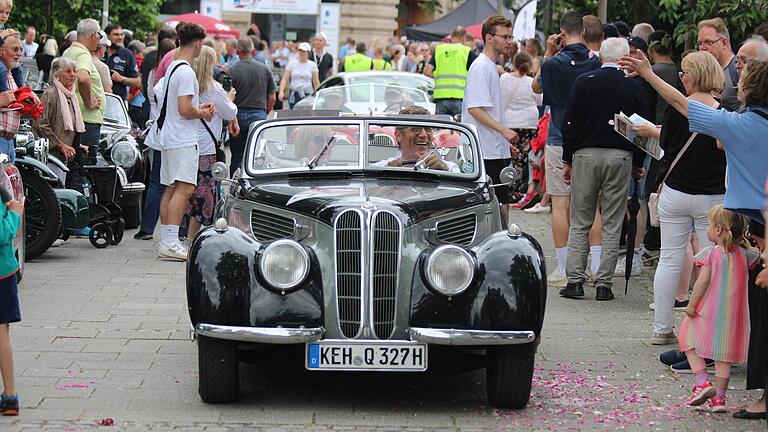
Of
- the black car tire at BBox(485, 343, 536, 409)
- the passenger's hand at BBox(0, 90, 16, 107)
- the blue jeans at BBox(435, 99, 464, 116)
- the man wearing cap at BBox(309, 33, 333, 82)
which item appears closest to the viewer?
the black car tire at BBox(485, 343, 536, 409)

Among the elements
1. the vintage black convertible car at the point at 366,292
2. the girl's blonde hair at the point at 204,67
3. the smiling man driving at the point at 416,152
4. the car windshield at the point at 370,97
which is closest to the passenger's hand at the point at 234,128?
the girl's blonde hair at the point at 204,67

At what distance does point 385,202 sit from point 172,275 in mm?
4576

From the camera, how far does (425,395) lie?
739 cm

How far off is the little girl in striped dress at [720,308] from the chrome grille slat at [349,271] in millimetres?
1923

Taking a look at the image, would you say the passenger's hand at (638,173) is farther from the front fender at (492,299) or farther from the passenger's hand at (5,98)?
the passenger's hand at (5,98)

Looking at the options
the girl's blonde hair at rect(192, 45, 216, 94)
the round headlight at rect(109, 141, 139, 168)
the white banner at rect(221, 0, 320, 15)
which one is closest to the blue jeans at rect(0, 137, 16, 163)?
the girl's blonde hair at rect(192, 45, 216, 94)

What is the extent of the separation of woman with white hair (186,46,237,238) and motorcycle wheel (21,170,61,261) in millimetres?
1396

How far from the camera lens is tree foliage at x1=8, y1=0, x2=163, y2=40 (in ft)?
88.7

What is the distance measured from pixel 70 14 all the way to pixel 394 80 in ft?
29.8

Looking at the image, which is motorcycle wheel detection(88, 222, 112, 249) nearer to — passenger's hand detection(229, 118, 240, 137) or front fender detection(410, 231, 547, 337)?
passenger's hand detection(229, 118, 240, 137)

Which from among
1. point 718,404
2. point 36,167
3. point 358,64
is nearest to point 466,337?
point 718,404

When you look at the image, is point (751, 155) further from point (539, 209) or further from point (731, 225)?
point (539, 209)

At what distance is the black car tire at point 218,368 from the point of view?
6.84 m

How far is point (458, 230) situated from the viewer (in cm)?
749
